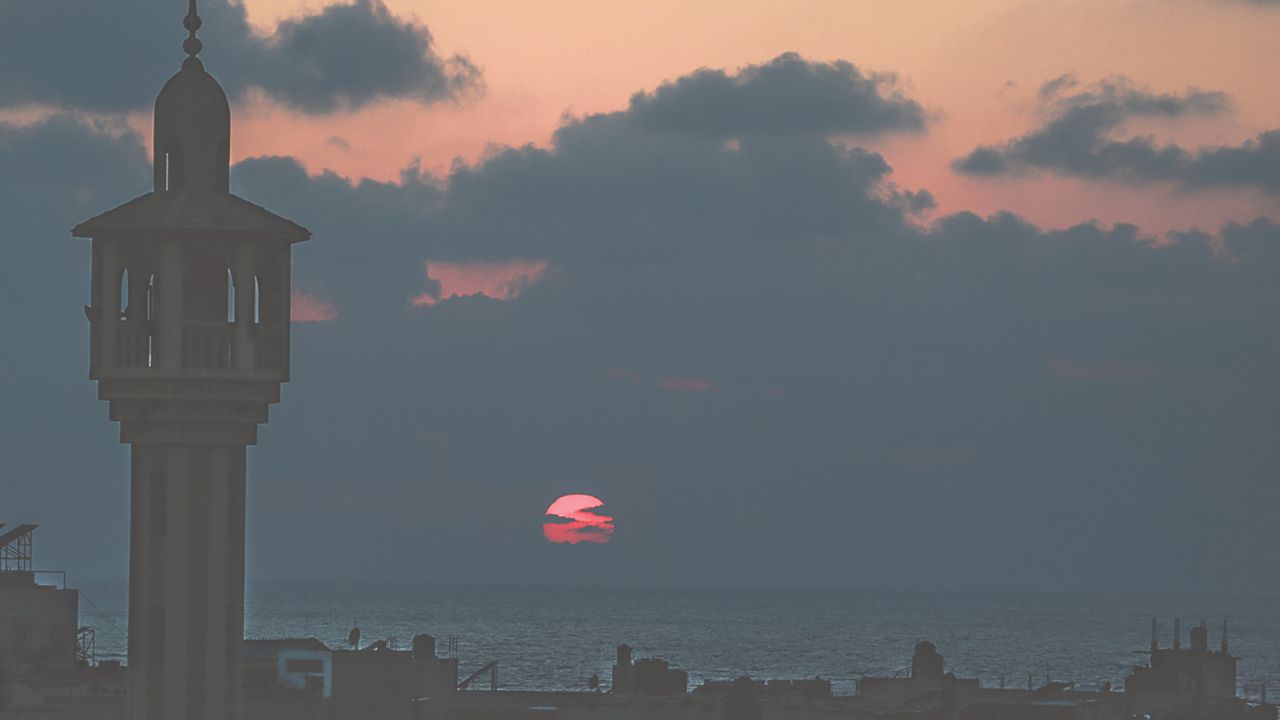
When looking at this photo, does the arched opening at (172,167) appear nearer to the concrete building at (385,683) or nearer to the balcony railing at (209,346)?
the balcony railing at (209,346)

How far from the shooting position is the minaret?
129ft

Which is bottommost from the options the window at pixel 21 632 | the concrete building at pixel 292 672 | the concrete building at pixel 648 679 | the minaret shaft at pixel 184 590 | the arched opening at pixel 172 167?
the concrete building at pixel 648 679

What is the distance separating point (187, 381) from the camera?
39375 millimetres

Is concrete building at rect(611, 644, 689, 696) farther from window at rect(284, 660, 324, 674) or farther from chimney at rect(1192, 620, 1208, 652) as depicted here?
chimney at rect(1192, 620, 1208, 652)

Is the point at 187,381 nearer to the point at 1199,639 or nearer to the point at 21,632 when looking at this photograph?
the point at 21,632

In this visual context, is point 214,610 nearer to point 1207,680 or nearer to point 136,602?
point 136,602

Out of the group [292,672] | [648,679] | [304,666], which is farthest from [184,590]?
[648,679]

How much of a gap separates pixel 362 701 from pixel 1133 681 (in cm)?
3923

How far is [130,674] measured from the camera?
129ft

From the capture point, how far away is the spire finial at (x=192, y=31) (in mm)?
40188

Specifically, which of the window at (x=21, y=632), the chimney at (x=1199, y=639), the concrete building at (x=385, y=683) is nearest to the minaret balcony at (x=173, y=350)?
the concrete building at (x=385, y=683)

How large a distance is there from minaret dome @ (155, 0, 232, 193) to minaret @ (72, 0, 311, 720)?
Result: 0.03 meters

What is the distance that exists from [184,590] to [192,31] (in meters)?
10.5

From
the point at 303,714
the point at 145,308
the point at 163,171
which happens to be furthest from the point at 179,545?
the point at 303,714
